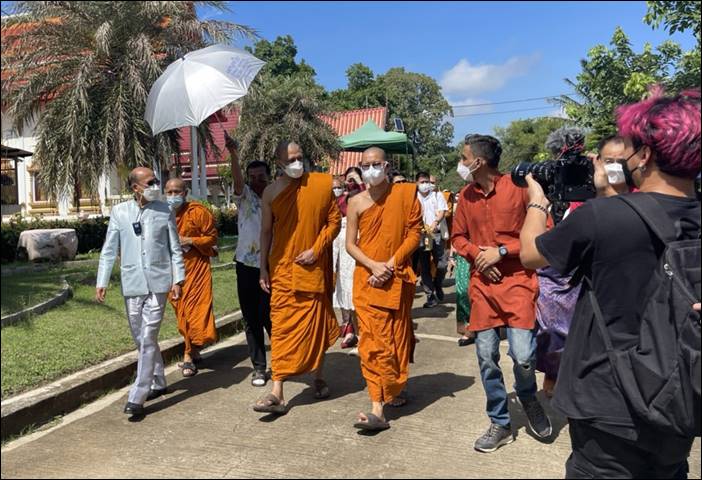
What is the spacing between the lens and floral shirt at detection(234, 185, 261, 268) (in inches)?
217

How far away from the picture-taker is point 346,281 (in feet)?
23.3

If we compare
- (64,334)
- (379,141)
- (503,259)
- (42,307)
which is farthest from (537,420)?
(379,141)

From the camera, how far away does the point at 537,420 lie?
3.99m

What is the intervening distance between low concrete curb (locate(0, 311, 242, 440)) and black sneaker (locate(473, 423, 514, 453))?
9.58 ft

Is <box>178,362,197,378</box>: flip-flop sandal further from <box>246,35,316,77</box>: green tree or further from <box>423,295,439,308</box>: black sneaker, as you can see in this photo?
<box>246,35,316,77</box>: green tree

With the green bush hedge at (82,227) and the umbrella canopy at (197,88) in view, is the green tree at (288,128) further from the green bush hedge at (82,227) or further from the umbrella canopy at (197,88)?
the umbrella canopy at (197,88)

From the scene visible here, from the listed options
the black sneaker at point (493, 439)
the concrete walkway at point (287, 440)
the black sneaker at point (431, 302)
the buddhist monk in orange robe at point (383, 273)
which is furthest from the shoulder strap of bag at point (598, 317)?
the black sneaker at point (431, 302)

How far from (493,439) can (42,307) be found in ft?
18.1

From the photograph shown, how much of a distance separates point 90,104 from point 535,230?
995 centimetres

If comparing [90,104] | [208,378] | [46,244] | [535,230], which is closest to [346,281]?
[208,378]

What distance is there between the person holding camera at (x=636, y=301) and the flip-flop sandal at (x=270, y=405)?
254 cm

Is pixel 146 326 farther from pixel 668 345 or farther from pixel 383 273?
pixel 668 345

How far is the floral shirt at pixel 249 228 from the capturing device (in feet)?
18.1

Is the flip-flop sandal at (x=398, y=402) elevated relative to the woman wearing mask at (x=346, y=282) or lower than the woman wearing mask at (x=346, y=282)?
lower
